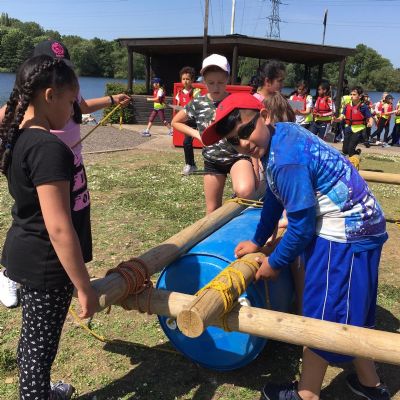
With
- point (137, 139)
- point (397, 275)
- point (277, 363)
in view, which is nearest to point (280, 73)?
point (397, 275)

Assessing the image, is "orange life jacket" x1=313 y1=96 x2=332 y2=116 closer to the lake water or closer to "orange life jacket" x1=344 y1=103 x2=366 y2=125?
"orange life jacket" x1=344 y1=103 x2=366 y2=125

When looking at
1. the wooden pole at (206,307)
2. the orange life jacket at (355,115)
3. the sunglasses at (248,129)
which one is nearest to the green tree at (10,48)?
the orange life jacket at (355,115)

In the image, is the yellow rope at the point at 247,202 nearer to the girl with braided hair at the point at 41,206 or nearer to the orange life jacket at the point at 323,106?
the girl with braided hair at the point at 41,206

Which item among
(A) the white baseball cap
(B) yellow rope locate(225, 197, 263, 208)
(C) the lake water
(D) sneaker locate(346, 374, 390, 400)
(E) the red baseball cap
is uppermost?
(A) the white baseball cap

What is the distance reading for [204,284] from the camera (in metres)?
2.83

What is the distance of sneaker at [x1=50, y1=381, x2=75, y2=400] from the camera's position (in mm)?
2510

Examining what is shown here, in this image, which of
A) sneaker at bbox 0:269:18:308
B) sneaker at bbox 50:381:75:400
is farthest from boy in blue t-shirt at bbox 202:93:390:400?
sneaker at bbox 0:269:18:308

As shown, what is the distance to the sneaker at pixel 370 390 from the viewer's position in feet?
8.73

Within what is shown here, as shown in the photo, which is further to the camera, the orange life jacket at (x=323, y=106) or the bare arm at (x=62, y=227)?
the orange life jacket at (x=323, y=106)

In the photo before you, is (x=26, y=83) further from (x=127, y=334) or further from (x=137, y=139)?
(x=137, y=139)

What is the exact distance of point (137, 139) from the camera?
13594mm

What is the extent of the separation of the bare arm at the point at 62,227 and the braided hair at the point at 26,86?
11.3 inches

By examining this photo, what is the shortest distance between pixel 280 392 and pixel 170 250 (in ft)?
3.53

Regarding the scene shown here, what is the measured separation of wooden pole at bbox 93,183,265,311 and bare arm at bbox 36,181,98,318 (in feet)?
0.73
